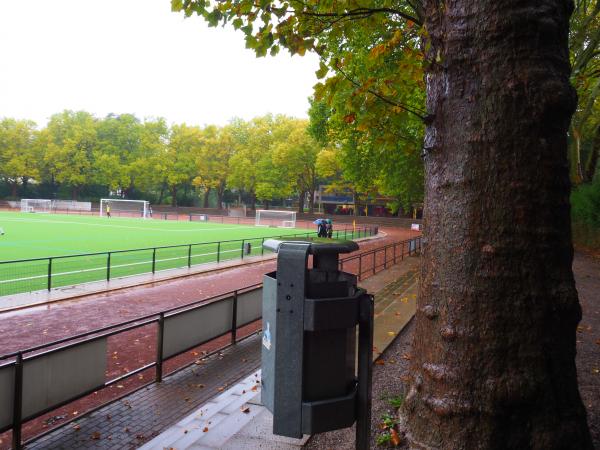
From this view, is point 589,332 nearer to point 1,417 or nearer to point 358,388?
point 358,388

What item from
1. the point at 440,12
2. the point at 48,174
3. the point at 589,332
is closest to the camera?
the point at 440,12

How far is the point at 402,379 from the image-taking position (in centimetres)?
551

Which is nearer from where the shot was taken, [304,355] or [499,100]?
[304,355]

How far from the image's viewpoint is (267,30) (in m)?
6.59

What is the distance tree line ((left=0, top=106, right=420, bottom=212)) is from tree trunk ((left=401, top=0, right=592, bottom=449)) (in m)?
66.9

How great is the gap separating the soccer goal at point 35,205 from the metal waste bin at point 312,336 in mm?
70807

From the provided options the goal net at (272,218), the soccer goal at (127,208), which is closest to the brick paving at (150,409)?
the goal net at (272,218)

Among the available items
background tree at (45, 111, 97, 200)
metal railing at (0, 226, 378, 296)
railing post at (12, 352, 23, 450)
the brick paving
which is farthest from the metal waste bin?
background tree at (45, 111, 97, 200)

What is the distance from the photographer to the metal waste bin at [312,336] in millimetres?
2143

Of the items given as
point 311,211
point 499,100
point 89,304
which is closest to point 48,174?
point 311,211

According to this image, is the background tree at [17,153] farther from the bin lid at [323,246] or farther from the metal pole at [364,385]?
the metal pole at [364,385]

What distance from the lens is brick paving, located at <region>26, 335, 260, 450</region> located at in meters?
4.73

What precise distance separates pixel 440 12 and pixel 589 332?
24.3 feet

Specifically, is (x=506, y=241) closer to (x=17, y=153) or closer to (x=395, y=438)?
(x=395, y=438)
